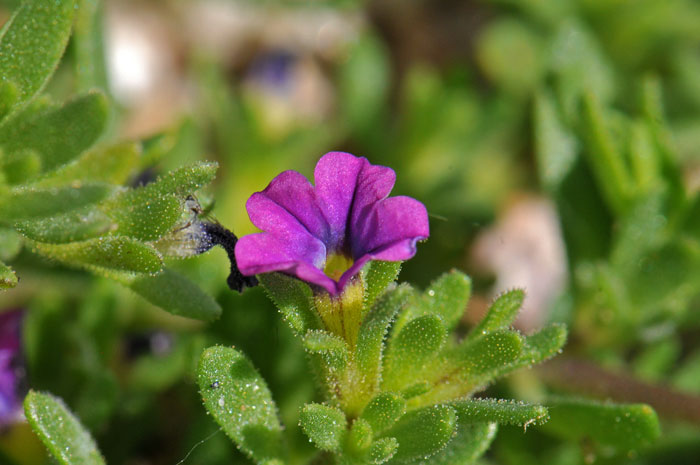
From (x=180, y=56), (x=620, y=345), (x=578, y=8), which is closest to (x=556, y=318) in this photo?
(x=620, y=345)

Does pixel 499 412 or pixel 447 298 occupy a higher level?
pixel 447 298

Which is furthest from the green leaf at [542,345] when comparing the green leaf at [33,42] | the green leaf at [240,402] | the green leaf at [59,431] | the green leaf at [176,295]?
the green leaf at [33,42]

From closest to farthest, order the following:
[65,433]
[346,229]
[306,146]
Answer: [346,229], [65,433], [306,146]

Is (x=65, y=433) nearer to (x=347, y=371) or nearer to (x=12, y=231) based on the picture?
(x=12, y=231)

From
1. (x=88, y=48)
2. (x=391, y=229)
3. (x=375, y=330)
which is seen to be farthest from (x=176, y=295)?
(x=88, y=48)

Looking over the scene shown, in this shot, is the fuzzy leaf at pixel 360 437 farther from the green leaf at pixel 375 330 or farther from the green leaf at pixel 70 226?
the green leaf at pixel 70 226

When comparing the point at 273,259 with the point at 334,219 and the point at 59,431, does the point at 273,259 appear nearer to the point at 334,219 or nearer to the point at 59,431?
the point at 334,219

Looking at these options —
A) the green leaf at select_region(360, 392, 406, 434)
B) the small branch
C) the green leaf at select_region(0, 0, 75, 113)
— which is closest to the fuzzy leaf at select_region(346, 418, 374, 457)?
the green leaf at select_region(360, 392, 406, 434)
